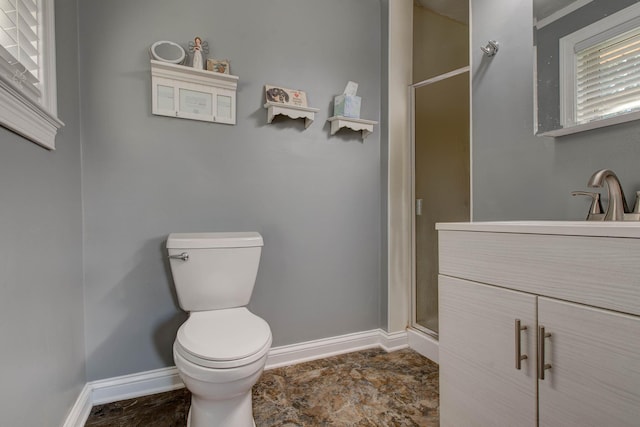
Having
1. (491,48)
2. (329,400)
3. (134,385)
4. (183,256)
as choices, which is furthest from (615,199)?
(134,385)

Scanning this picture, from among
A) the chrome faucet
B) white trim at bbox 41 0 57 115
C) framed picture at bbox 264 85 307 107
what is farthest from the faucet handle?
white trim at bbox 41 0 57 115

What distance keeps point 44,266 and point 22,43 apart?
0.71m

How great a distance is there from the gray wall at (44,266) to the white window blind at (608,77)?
6.29 feet

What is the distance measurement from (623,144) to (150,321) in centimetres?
217

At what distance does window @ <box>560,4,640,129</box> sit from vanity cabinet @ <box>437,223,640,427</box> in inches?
22.0

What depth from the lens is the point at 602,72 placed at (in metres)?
1.16

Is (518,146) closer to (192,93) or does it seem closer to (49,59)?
(192,93)

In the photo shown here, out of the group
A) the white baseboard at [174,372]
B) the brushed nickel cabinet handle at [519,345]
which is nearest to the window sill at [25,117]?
the white baseboard at [174,372]

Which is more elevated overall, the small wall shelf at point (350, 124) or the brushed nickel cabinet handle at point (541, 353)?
the small wall shelf at point (350, 124)

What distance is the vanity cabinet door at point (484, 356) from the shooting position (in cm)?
87

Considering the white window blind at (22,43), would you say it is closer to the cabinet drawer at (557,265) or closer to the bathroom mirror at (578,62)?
the cabinet drawer at (557,265)

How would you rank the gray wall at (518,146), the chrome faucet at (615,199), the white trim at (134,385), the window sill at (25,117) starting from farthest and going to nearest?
1. the white trim at (134,385)
2. the gray wall at (518,146)
3. the chrome faucet at (615,199)
4. the window sill at (25,117)

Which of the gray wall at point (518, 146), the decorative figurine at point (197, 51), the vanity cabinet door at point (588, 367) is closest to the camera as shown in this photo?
the vanity cabinet door at point (588, 367)

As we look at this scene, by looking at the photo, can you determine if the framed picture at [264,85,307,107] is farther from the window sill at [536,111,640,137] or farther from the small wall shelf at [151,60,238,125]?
the window sill at [536,111,640,137]
